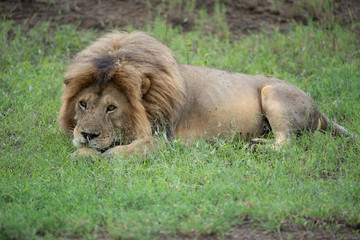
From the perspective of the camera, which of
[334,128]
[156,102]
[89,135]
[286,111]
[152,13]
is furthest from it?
[152,13]

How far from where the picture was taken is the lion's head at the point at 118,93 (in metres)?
4.21

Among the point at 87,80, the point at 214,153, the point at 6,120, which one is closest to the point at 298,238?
the point at 214,153

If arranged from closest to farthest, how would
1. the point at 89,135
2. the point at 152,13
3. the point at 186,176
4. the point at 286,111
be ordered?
1. the point at 186,176
2. the point at 89,135
3. the point at 286,111
4. the point at 152,13

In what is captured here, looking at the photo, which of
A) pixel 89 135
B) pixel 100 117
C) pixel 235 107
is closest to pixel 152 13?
pixel 235 107

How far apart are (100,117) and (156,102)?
57 cm

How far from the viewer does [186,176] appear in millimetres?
3938

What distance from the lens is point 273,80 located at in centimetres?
523

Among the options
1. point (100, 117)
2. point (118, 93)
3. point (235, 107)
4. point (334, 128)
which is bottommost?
point (334, 128)

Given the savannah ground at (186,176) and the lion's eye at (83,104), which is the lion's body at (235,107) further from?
the lion's eye at (83,104)

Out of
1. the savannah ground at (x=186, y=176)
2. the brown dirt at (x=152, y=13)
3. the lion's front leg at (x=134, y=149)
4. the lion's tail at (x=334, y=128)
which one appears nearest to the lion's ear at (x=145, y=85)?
the lion's front leg at (x=134, y=149)

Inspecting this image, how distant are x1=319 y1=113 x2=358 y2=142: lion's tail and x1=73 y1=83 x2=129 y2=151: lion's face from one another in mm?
2252

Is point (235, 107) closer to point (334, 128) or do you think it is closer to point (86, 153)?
point (334, 128)

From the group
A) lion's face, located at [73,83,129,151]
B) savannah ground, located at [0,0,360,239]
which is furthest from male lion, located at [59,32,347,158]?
savannah ground, located at [0,0,360,239]

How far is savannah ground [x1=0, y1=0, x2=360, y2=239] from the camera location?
312 cm
